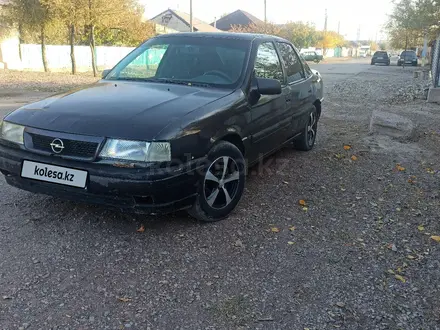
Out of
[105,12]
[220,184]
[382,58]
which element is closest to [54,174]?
[220,184]

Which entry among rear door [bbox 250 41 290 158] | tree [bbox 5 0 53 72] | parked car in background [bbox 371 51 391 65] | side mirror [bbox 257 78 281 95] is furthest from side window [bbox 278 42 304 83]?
parked car in background [bbox 371 51 391 65]

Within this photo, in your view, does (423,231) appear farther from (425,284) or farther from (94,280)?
(94,280)

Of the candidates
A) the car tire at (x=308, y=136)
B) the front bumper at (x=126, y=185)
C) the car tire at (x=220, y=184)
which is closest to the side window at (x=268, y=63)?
the car tire at (x=220, y=184)

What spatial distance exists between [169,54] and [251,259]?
2546 mm

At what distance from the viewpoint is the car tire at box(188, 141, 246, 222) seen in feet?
11.4

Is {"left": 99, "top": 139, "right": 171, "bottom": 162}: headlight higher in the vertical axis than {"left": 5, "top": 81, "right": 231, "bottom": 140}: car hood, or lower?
lower

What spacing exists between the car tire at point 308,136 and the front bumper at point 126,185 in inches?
121

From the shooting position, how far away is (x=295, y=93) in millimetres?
5223

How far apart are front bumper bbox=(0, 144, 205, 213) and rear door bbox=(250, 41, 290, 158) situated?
3.60 ft

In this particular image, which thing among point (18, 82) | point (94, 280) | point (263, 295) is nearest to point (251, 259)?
point (263, 295)

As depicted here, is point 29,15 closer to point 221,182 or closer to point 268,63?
point 268,63

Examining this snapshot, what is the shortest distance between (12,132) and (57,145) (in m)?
0.56

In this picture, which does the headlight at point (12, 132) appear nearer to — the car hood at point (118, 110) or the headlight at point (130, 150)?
the car hood at point (118, 110)

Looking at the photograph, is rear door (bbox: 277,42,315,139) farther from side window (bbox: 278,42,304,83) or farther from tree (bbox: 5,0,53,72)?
tree (bbox: 5,0,53,72)
